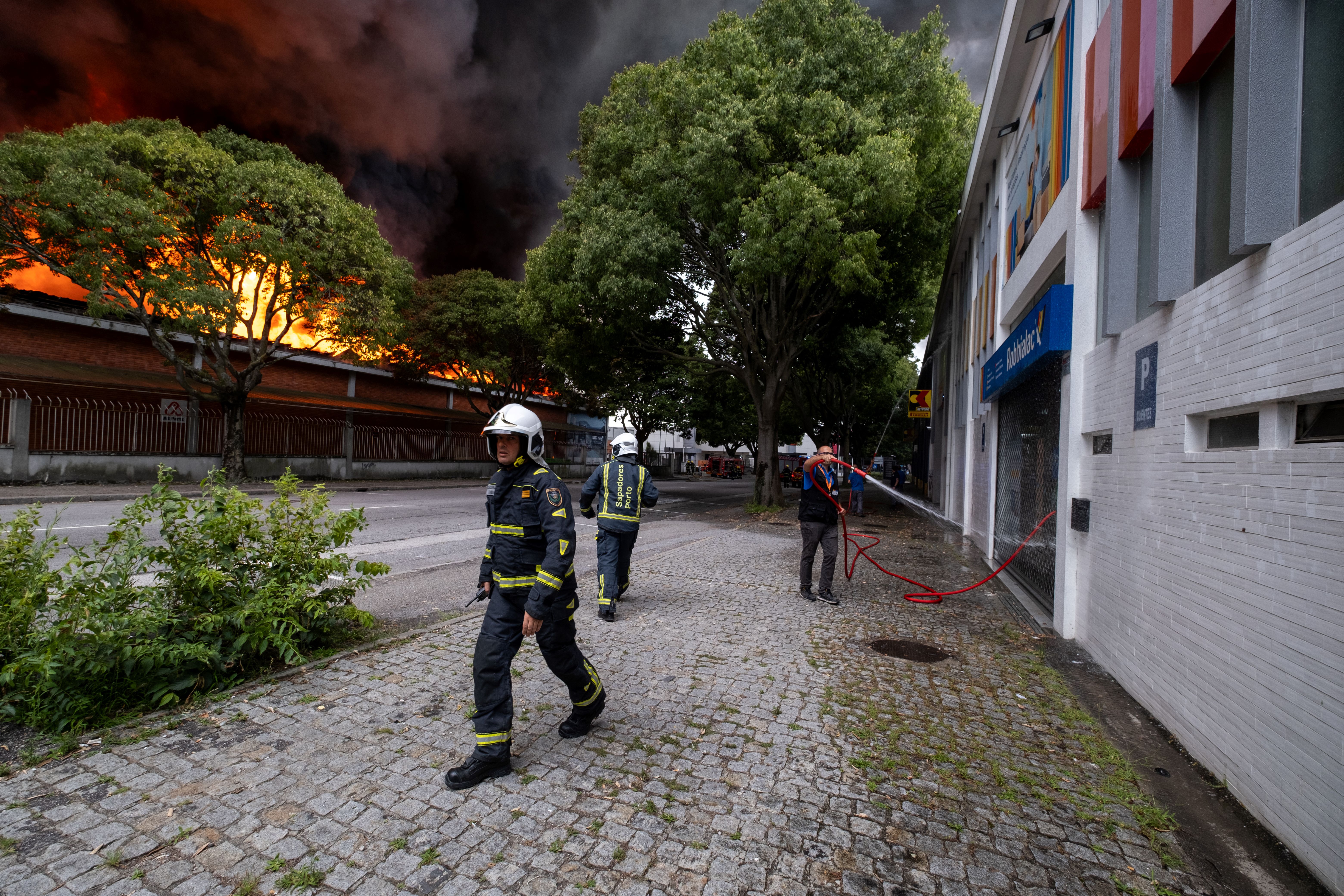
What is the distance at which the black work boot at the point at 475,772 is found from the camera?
2961 millimetres

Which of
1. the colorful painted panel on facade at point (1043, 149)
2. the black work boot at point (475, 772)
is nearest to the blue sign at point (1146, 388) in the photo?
the colorful painted panel on facade at point (1043, 149)

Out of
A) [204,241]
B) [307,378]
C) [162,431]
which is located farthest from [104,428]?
[307,378]

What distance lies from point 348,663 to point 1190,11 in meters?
7.00

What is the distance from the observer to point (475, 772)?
2998 mm

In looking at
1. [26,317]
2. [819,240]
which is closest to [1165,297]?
[819,240]

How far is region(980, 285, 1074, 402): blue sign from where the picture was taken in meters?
6.02

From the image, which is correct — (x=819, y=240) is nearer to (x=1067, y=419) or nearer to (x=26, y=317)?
(x=1067, y=419)

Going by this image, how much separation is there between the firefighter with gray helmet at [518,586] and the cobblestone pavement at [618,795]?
0.80 feet

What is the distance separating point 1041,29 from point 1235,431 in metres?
7.43

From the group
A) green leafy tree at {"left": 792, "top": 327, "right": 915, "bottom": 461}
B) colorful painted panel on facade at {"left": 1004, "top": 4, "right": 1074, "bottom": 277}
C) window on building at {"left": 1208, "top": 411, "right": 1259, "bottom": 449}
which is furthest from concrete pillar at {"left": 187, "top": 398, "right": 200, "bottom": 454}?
window on building at {"left": 1208, "top": 411, "right": 1259, "bottom": 449}

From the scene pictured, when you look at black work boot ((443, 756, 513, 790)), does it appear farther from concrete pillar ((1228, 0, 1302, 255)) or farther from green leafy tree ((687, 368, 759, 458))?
green leafy tree ((687, 368, 759, 458))

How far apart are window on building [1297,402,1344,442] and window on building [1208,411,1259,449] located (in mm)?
295

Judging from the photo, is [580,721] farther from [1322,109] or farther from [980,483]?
[980,483]

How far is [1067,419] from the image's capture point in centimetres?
607
